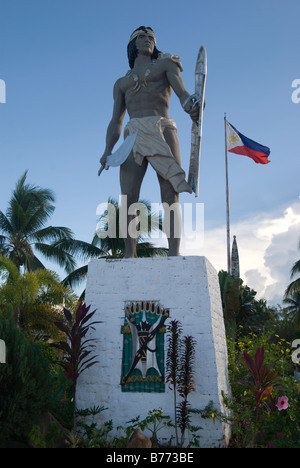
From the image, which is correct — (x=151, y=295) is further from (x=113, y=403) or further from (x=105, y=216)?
(x=105, y=216)

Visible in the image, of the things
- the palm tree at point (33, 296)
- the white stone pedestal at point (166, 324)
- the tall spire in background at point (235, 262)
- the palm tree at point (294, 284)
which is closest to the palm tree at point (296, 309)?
the palm tree at point (294, 284)

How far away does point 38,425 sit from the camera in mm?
4641

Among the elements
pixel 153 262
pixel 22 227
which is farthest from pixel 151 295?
pixel 22 227

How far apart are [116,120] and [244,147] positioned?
9568 millimetres

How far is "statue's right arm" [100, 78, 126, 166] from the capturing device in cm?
689

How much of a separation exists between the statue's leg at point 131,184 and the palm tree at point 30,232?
1303cm

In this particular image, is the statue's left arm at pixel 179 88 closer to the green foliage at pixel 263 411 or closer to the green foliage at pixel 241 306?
the green foliage at pixel 263 411

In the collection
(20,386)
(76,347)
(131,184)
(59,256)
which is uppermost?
(59,256)

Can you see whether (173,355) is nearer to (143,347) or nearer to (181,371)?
(181,371)

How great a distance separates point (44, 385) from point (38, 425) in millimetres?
387

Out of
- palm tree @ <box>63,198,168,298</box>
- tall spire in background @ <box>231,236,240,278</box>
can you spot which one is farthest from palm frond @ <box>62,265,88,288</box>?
tall spire in background @ <box>231,236,240,278</box>

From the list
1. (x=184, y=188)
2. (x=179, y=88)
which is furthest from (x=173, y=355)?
(x=179, y=88)

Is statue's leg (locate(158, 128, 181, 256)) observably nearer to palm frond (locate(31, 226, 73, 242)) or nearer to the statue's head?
the statue's head

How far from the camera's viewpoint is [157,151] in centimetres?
640
